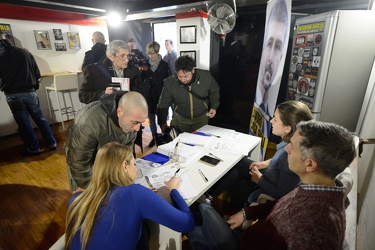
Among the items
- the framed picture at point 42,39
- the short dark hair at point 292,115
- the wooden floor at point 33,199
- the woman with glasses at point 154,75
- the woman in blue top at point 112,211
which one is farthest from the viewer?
the framed picture at point 42,39

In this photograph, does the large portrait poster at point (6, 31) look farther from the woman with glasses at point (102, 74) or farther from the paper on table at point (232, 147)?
the paper on table at point (232, 147)

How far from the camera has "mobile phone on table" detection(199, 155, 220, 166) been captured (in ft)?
5.48

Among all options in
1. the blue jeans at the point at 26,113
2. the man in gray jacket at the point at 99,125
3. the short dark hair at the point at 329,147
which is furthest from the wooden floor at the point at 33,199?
the short dark hair at the point at 329,147

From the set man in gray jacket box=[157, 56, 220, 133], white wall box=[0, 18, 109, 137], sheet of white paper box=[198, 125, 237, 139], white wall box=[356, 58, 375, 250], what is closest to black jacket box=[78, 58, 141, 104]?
man in gray jacket box=[157, 56, 220, 133]

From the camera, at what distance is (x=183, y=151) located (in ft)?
6.06

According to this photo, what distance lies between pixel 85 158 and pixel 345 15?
2393mm

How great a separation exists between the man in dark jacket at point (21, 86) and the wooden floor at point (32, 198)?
0.38 metres

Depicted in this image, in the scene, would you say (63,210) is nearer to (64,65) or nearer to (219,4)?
(219,4)

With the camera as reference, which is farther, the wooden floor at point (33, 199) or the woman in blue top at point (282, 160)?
the wooden floor at point (33, 199)

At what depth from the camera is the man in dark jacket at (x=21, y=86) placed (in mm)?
3150

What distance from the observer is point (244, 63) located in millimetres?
3916

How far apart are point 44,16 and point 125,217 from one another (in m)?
5.09

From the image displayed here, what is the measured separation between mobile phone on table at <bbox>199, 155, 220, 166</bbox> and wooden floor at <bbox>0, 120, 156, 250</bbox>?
1535 millimetres

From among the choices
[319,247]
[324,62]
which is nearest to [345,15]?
[324,62]
